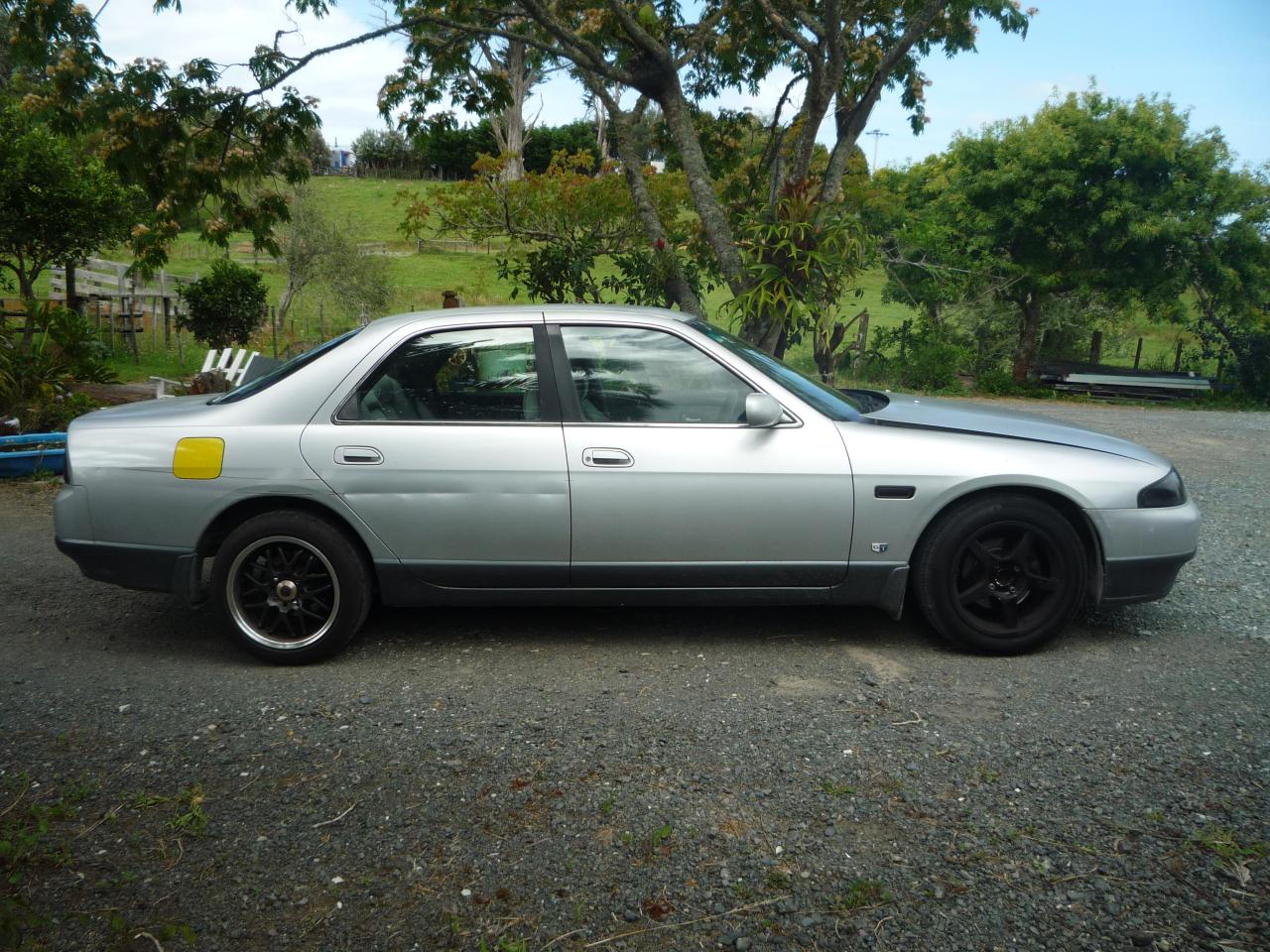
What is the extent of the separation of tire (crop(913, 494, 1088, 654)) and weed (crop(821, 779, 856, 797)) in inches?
54.2

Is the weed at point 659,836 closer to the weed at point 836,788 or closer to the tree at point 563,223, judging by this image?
the weed at point 836,788

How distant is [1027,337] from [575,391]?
57.1 feet

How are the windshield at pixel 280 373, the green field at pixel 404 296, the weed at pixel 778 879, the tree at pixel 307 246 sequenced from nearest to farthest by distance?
the weed at pixel 778 879 → the windshield at pixel 280 373 → the green field at pixel 404 296 → the tree at pixel 307 246

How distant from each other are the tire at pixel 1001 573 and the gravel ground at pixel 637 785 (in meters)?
0.15

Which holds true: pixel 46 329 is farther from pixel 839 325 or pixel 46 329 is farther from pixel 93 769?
pixel 839 325

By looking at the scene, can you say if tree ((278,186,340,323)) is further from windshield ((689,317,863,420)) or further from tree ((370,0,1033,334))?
windshield ((689,317,863,420))

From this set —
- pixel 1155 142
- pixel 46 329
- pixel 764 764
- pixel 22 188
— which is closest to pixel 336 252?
pixel 22 188

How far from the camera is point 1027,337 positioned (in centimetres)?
1984

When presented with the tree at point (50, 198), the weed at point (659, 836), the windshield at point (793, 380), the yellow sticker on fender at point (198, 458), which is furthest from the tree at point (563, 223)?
the weed at point (659, 836)

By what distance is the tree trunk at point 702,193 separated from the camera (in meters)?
9.80

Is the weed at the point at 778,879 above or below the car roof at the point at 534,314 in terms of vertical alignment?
below

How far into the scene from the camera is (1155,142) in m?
18.1

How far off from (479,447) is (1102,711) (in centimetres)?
274

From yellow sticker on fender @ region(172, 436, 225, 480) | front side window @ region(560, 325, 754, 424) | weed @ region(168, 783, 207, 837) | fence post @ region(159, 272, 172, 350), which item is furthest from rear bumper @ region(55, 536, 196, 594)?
fence post @ region(159, 272, 172, 350)
